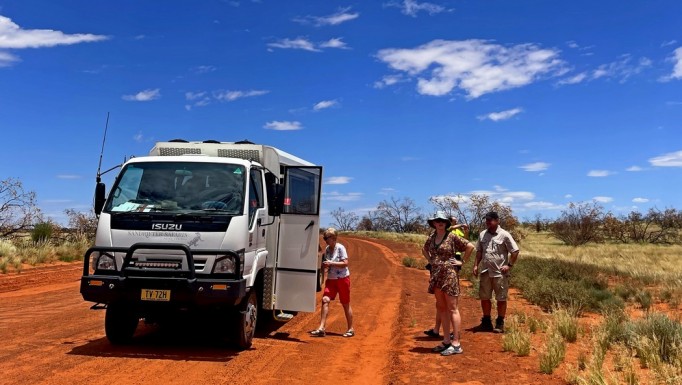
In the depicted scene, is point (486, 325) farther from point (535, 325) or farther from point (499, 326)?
point (535, 325)

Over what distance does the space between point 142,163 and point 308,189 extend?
104 inches

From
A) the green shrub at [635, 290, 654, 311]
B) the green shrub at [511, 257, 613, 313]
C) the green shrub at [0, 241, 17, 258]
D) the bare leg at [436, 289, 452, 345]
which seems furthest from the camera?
the green shrub at [0, 241, 17, 258]

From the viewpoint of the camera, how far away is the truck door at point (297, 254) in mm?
8898

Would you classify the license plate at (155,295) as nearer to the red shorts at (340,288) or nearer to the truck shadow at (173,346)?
the truck shadow at (173,346)

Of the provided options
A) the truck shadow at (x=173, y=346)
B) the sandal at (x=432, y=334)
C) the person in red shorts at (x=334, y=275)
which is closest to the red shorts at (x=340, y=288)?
the person in red shorts at (x=334, y=275)

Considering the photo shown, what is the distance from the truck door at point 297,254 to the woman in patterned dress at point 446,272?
192cm

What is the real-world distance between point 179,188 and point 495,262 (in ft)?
17.1

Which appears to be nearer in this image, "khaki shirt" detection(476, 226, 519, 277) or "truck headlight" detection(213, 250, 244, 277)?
"truck headlight" detection(213, 250, 244, 277)

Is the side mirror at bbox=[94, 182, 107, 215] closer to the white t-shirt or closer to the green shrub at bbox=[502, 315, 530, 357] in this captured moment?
the white t-shirt

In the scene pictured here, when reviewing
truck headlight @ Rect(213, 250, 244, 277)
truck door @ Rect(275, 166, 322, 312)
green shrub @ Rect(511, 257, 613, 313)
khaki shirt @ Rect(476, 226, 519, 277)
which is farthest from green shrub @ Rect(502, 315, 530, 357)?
truck headlight @ Rect(213, 250, 244, 277)

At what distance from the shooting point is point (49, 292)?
47.5 feet

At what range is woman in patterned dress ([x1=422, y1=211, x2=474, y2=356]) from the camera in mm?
7875

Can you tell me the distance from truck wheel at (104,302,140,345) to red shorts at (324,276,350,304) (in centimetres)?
304

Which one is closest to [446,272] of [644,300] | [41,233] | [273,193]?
[273,193]
